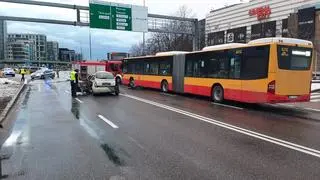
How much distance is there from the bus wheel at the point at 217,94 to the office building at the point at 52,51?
514 feet

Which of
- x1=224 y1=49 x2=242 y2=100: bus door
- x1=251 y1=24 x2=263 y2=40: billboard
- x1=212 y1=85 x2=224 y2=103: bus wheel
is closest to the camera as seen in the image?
x1=224 y1=49 x2=242 y2=100: bus door

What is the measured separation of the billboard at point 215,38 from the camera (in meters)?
64.6

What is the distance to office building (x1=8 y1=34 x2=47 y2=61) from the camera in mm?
160175

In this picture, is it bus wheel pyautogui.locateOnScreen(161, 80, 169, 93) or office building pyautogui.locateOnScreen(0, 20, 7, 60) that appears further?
office building pyautogui.locateOnScreen(0, 20, 7, 60)

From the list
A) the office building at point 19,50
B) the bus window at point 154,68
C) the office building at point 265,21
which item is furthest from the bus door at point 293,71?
the office building at point 19,50

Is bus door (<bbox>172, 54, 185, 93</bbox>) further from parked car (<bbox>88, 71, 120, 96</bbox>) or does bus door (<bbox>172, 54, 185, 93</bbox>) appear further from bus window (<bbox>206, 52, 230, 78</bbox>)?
parked car (<bbox>88, 71, 120, 96</bbox>)

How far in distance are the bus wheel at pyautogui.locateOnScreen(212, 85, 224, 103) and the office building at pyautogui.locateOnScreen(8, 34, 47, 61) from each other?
485 ft

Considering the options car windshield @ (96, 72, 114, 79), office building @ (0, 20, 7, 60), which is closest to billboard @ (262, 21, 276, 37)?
car windshield @ (96, 72, 114, 79)

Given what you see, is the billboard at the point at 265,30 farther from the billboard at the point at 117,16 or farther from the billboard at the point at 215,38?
the billboard at the point at 117,16

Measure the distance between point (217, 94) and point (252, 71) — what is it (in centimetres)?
327

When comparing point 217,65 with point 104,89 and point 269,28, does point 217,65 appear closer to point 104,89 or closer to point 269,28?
point 104,89

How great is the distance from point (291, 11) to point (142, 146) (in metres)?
53.7

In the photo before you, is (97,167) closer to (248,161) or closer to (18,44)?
(248,161)

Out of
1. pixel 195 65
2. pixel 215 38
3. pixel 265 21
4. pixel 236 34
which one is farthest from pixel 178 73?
pixel 236 34
